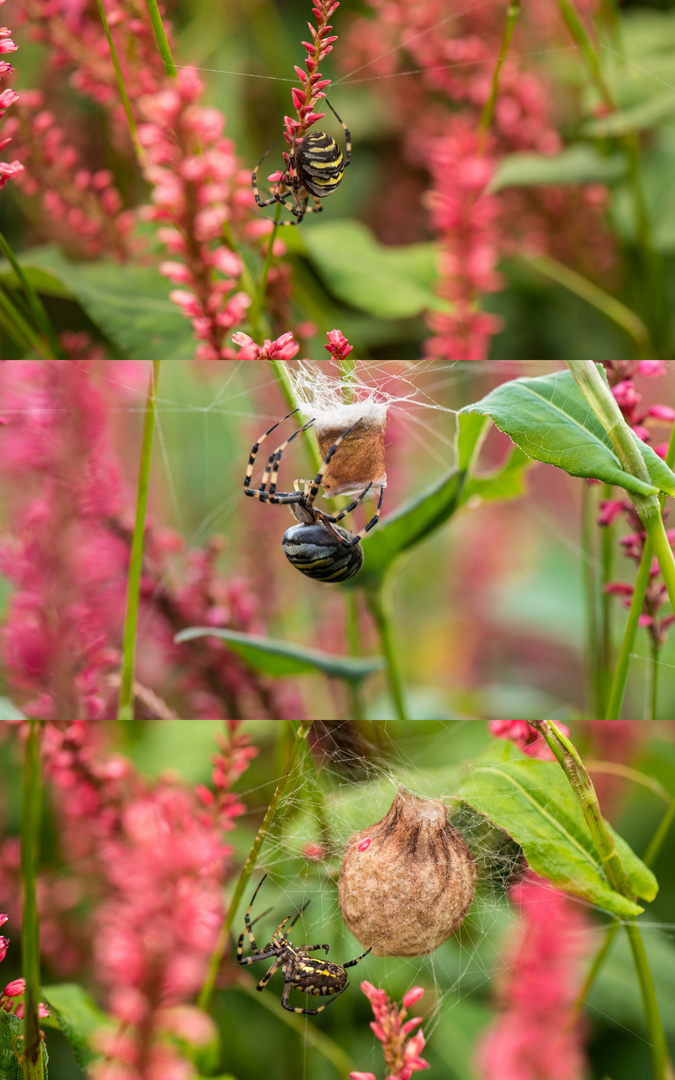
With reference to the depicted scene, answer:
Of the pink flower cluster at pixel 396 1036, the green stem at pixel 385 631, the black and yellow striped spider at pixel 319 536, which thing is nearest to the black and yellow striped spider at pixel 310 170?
the black and yellow striped spider at pixel 319 536

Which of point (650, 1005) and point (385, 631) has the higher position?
point (385, 631)

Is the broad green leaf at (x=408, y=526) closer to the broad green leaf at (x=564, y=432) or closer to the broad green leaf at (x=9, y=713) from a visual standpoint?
A: the broad green leaf at (x=564, y=432)

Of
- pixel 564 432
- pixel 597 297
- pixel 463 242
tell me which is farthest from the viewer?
pixel 597 297

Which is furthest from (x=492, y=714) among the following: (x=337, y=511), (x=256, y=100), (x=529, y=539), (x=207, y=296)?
(x=256, y=100)

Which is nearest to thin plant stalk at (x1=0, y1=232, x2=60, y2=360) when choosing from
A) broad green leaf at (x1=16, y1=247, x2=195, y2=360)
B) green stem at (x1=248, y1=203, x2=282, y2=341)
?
broad green leaf at (x1=16, y1=247, x2=195, y2=360)

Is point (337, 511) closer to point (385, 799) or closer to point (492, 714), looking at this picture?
point (385, 799)

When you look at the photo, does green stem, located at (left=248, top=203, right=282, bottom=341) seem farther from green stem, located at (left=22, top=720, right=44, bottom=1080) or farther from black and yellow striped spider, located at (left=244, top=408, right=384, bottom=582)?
green stem, located at (left=22, top=720, right=44, bottom=1080)

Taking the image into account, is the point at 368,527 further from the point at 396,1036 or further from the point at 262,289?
the point at 396,1036

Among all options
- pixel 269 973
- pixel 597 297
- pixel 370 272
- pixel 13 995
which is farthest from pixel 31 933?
pixel 597 297

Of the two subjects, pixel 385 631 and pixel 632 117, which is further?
pixel 632 117
